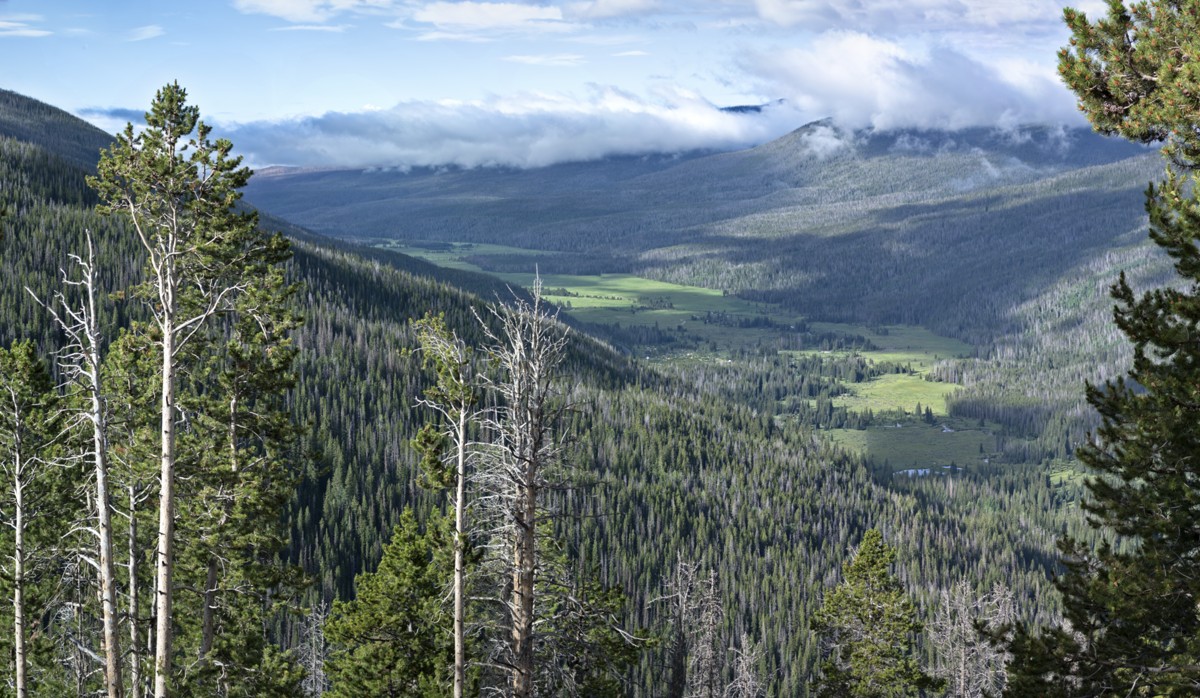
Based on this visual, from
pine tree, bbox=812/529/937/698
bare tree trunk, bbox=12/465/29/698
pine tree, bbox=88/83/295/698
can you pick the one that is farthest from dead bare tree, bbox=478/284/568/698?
pine tree, bbox=812/529/937/698

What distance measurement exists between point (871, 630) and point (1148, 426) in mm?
25311

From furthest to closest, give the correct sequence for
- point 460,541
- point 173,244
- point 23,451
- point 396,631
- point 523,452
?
point 396,631 → point 23,451 → point 460,541 → point 523,452 → point 173,244

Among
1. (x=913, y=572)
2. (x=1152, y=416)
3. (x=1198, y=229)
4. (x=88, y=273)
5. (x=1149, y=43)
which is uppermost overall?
(x=1149, y=43)

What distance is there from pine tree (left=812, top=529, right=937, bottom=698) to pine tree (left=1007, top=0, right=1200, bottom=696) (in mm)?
21209

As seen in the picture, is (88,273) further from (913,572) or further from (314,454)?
(913,572)

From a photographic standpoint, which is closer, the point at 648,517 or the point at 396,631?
the point at 396,631

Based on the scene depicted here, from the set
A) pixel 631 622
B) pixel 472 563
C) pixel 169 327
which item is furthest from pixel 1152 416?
pixel 631 622

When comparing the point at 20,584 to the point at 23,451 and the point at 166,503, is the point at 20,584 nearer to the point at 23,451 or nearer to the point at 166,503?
the point at 23,451

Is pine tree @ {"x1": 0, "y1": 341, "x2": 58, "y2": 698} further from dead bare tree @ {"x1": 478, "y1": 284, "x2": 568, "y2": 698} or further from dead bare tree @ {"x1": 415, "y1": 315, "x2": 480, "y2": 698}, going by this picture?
dead bare tree @ {"x1": 478, "y1": 284, "x2": 568, "y2": 698}

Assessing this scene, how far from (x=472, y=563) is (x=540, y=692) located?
449cm

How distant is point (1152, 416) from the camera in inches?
768

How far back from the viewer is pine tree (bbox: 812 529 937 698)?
42062mm

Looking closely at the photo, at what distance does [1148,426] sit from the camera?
1959 centimetres

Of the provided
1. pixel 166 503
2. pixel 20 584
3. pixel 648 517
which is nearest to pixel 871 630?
pixel 166 503
